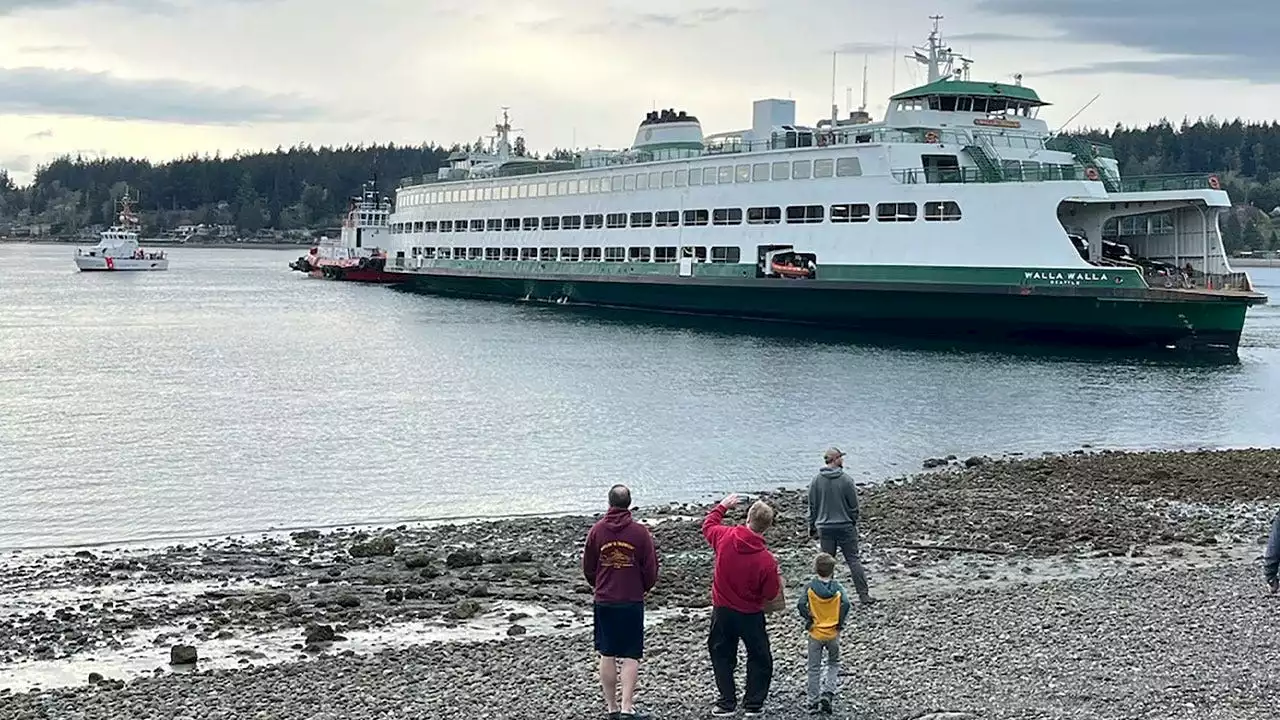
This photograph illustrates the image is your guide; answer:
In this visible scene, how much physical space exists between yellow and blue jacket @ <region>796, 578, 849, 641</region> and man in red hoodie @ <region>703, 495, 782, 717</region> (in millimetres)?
332

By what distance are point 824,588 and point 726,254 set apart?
1618 inches

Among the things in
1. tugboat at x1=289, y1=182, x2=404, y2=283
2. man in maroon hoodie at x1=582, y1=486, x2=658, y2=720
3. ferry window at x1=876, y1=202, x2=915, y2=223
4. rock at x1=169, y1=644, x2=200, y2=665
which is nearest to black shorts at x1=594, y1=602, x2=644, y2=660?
man in maroon hoodie at x1=582, y1=486, x2=658, y2=720

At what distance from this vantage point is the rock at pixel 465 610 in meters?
12.6

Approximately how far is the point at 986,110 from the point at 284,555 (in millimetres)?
35500

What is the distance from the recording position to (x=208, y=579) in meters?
14.5

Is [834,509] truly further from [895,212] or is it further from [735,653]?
[895,212]

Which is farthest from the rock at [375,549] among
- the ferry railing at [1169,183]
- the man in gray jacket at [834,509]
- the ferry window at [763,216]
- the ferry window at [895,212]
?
the ferry window at [763,216]

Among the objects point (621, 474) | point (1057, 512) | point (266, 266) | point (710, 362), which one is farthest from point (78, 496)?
point (266, 266)

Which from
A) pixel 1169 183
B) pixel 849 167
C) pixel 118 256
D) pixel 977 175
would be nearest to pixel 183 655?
pixel 977 175

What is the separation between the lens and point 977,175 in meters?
40.8

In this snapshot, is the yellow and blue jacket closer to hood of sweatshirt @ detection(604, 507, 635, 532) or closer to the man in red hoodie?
the man in red hoodie

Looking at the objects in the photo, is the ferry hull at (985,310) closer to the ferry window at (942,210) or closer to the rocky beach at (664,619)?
the ferry window at (942,210)

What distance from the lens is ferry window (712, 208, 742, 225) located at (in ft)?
159

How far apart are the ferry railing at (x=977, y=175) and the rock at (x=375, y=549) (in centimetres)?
2825
